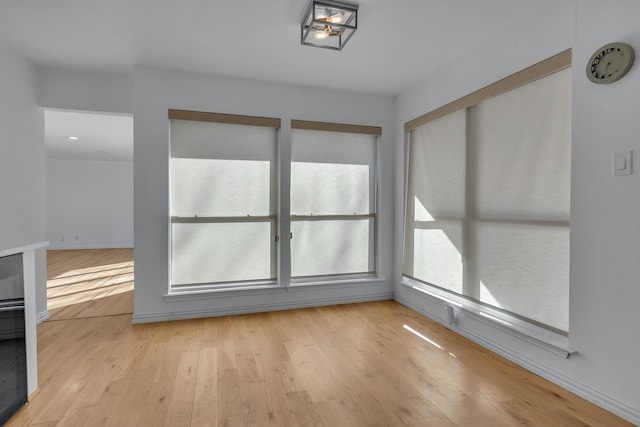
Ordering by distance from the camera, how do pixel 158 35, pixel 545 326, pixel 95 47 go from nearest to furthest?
pixel 545 326 < pixel 158 35 < pixel 95 47

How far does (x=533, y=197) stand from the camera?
237cm

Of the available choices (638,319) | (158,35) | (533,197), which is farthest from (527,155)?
(158,35)

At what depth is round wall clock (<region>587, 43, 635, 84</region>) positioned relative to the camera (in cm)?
179

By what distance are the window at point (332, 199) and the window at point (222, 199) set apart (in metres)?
0.29

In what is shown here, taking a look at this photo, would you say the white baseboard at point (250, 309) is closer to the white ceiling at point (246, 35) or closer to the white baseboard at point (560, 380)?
the white baseboard at point (560, 380)

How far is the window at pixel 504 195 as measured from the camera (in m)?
2.21

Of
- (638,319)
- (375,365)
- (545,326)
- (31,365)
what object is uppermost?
(638,319)

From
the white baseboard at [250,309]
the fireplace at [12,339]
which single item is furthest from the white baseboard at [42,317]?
the fireplace at [12,339]

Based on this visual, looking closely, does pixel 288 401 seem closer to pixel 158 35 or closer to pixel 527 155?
pixel 527 155

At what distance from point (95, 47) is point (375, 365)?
11.7ft

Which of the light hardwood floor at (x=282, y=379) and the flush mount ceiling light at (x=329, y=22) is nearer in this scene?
the light hardwood floor at (x=282, y=379)

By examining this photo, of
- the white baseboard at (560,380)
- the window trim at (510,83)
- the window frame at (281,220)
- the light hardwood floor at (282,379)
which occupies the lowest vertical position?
the light hardwood floor at (282,379)

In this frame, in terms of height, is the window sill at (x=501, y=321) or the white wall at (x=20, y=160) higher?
the white wall at (x=20, y=160)

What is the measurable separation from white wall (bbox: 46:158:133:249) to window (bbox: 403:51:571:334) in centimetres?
865
